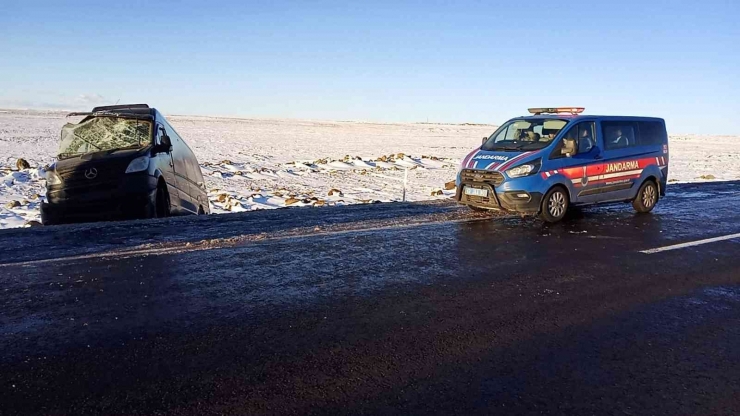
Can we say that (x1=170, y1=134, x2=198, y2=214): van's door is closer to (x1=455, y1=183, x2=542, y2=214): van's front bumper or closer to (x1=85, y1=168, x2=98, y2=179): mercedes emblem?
(x1=85, y1=168, x2=98, y2=179): mercedes emblem

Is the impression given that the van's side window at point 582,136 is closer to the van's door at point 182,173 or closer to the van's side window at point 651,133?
the van's side window at point 651,133

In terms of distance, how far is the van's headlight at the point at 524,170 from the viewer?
32.2ft

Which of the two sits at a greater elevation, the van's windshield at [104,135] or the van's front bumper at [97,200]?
the van's windshield at [104,135]

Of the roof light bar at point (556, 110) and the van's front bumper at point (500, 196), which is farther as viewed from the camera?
the roof light bar at point (556, 110)

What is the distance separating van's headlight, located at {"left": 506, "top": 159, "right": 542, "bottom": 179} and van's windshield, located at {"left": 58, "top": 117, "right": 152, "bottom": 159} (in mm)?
6095

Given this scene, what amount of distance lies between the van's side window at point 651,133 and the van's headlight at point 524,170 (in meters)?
2.97

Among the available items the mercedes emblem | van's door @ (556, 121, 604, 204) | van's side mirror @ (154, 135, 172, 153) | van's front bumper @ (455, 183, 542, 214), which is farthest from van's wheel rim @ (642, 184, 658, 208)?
the mercedes emblem

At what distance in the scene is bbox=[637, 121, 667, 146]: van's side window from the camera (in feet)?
37.7

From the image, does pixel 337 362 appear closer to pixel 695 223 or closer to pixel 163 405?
pixel 163 405

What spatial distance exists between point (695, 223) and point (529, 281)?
5747 millimetres

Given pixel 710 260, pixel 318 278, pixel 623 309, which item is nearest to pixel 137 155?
pixel 318 278

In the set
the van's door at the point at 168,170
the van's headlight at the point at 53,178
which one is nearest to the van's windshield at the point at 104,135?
the van's door at the point at 168,170

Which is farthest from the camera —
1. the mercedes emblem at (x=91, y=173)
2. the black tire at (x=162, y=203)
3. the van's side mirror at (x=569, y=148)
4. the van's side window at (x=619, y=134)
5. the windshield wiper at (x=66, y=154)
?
the van's side window at (x=619, y=134)

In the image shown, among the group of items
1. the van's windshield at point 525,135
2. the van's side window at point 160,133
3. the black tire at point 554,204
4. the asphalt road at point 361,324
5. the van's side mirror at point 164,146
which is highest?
the van's windshield at point 525,135
